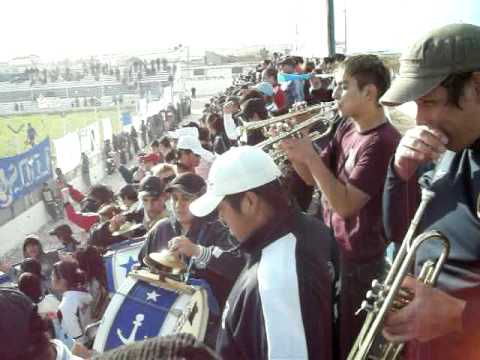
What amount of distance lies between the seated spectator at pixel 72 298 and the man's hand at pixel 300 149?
179 centimetres

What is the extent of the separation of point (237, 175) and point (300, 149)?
1.83 ft

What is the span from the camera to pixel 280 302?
1.79 meters

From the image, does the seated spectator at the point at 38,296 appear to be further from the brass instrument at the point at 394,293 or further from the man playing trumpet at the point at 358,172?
the brass instrument at the point at 394,293

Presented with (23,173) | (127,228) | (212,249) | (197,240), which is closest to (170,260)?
(212,249)

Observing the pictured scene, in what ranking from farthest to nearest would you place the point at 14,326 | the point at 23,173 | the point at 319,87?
the point at 23,173
the point at 319,87
the point at 14,326

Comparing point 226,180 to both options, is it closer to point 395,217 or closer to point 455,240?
point 395,217

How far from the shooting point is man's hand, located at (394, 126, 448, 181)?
1.63 m

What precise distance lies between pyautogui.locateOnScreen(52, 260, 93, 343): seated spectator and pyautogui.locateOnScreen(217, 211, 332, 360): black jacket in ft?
6.48

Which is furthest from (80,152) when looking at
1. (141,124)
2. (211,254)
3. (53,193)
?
(211,254)

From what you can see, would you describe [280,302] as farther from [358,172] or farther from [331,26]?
[331,26]

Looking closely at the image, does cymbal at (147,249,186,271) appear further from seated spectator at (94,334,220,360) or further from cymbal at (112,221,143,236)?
cymbal at (112,221,143,236)

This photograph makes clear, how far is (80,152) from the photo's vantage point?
47.5ft

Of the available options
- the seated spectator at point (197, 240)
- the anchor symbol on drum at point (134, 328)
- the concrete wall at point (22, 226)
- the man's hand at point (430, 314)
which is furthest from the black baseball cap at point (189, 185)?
the concrete wall at point (22, 226)

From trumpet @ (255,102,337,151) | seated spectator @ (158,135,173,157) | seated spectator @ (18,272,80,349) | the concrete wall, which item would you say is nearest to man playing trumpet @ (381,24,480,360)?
trumpet @ (255,102,337,151)
